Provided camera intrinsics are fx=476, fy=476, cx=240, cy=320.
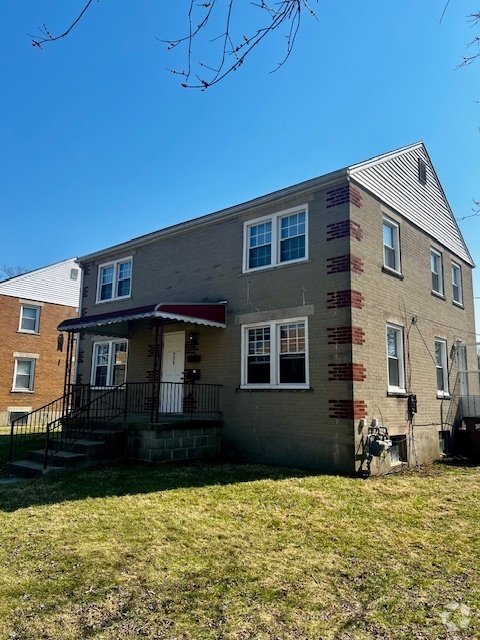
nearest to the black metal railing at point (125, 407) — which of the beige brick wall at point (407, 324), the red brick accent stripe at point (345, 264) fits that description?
the beige brick wall at point (407, 324)

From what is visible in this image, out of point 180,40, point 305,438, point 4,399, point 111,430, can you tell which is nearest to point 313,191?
point 305,438

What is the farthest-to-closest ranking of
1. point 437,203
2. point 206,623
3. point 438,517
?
point 437,203 < point 438,517 < point 206,623

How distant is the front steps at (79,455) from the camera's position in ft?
31.9

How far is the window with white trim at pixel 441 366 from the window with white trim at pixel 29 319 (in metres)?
18.9

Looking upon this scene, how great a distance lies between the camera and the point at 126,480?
8891mm

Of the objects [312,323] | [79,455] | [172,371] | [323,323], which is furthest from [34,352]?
[323,323]

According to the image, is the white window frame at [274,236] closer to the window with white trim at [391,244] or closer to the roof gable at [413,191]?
the roof gable at [413,191]

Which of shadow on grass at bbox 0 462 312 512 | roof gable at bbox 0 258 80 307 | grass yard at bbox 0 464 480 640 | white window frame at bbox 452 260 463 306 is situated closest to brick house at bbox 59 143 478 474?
Answer: white window frame at bbox 452 260 463 306

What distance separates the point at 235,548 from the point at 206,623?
1.72 m

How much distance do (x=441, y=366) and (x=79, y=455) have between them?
10.2 meters

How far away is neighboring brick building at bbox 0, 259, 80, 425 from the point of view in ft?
74.1

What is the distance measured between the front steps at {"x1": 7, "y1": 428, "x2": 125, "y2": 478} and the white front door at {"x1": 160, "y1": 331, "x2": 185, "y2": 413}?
7.82 ft

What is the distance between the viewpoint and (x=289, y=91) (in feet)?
13.2

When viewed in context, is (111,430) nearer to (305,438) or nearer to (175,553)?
(305,438)
